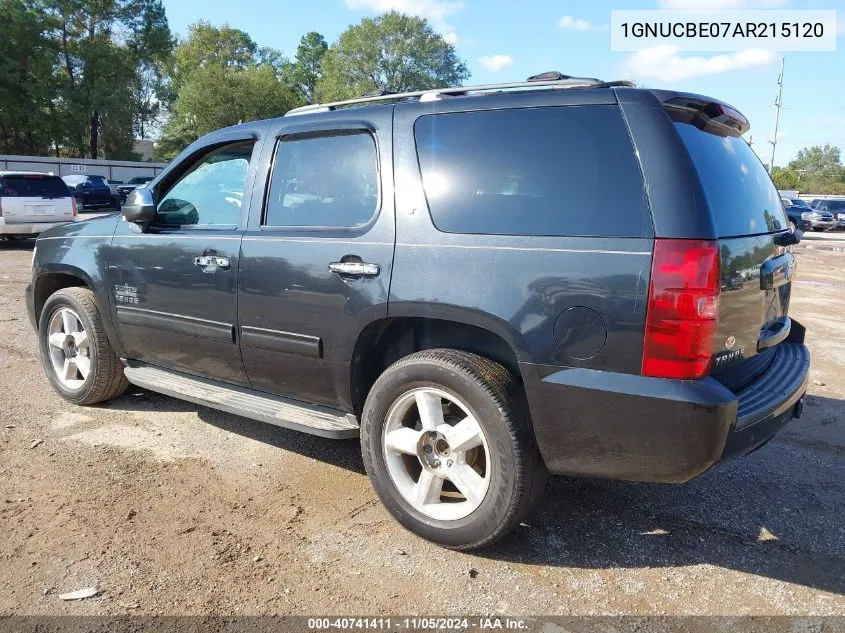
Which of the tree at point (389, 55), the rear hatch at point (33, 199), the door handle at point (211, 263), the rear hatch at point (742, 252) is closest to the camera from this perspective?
the rear hatch at point (742, 252)

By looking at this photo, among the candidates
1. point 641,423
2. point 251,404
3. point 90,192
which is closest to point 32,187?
point 251,404

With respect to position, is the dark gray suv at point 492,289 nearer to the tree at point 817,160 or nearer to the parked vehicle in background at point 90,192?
the parked vehicle in background at point 90,192

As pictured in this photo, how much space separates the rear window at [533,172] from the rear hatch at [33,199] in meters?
13.9

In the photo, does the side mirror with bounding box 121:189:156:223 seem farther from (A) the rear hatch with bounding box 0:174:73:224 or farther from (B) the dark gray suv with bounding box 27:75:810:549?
(A) the rear hatch with bounding box 0:174:73:224

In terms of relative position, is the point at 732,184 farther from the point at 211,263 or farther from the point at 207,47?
the point at 207,47

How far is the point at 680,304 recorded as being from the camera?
245 centimetres

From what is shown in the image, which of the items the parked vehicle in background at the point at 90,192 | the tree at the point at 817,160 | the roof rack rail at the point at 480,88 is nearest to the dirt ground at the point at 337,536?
the roof rack rail at the point at 480,88

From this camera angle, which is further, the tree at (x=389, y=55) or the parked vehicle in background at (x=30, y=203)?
the tree at (x=389, y=55)

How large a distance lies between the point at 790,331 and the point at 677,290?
62.8 inches

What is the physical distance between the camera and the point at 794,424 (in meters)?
4.67

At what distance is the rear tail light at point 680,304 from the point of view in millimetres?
2453

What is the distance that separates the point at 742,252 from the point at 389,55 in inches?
2557

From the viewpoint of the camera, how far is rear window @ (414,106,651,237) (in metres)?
2.61

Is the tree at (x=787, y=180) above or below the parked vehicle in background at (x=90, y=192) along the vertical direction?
above
